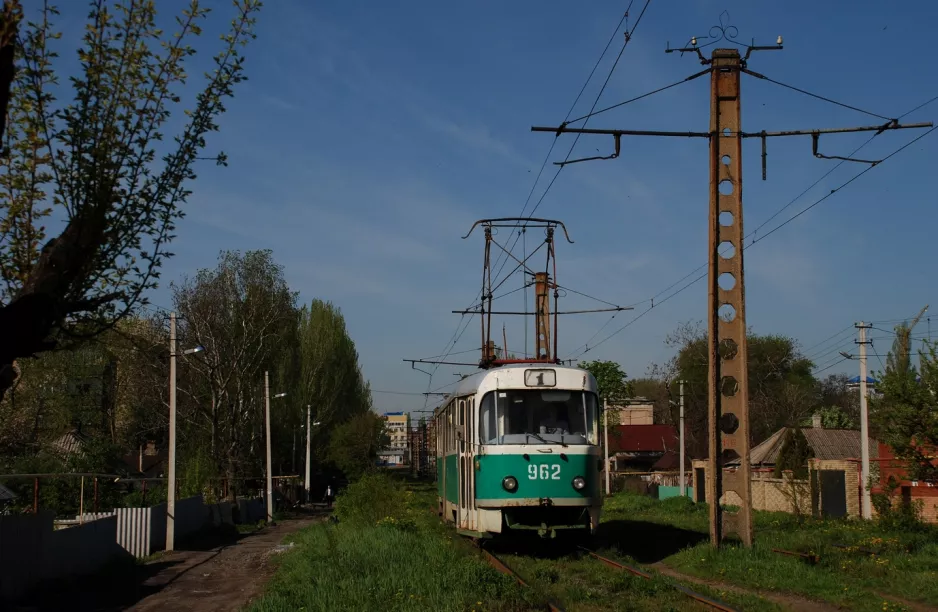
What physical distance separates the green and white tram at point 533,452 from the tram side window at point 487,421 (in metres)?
0.02

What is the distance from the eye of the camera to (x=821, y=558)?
45.8 feet

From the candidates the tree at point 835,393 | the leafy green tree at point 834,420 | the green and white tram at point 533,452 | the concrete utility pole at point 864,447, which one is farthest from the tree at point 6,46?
the tree at point 835,393

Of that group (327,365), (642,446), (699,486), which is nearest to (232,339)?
(327,365)

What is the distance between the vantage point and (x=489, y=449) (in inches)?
563

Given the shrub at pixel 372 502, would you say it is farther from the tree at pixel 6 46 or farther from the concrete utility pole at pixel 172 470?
the tree at pixel 6 46

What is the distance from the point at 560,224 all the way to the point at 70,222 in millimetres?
19333

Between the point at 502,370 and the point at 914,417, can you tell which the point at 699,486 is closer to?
the point at 914,417

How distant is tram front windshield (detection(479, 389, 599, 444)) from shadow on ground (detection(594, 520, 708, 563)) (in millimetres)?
2643

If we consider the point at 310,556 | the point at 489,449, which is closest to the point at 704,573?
the point at 489,449

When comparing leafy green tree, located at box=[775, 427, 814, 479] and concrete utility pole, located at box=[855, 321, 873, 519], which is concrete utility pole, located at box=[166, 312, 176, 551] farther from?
leafy green tree, located at box=[775, 427, 814, 479]

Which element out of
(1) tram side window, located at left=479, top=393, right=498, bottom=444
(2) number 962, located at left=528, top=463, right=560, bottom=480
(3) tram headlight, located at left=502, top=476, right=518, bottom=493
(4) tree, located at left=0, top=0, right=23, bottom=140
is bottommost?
(3) tram headlight, located at left=502, top=476, right=518, bottom=493

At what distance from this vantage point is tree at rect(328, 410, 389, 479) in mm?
66562

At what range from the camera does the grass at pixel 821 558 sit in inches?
448

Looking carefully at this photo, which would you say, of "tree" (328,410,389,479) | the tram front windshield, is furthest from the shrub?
"tree" (328,410,389,479)
